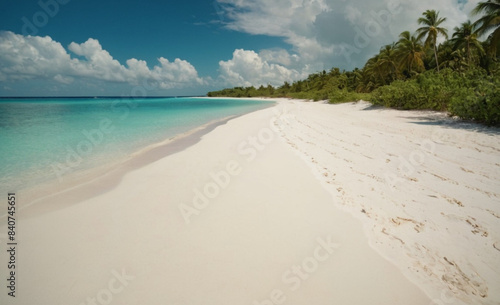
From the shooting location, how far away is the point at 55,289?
221 centimetres

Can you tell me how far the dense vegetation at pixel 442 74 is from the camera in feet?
32.8

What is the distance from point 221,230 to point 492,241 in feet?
11.2

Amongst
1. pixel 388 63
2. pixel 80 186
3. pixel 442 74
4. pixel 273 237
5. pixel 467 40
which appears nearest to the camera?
pixel 273 237

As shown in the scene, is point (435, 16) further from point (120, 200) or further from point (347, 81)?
point (120, 200)

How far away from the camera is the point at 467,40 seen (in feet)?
97.0

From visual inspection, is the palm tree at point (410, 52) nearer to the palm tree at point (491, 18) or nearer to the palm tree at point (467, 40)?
the palm tree at point (467, 40)

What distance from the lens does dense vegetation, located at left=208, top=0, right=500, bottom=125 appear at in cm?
999

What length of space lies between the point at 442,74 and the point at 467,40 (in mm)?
21657

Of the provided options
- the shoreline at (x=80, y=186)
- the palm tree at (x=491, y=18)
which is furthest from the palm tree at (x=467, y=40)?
the shoreline at (x=80, y=186)

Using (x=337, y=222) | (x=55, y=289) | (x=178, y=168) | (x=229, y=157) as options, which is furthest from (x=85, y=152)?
(x=337, y=222)

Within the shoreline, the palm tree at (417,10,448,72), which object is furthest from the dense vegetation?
the shoreline

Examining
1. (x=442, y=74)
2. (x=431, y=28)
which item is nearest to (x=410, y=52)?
(x=431, y=28)

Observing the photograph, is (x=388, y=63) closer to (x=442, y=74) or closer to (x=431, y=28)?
(x=431, y=28)

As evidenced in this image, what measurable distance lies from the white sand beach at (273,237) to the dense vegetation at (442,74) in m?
6.53
